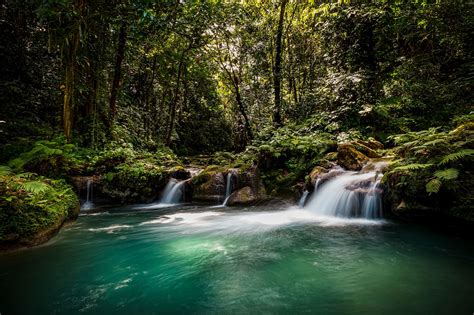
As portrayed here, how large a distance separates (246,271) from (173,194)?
665 centimetres

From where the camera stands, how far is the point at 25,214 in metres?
4.50

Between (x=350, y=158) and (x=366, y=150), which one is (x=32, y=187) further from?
(x=366, y=150)

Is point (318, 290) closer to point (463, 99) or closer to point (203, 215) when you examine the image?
point (203, 215)

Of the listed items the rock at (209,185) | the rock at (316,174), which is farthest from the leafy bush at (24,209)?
the rock at (316,174)

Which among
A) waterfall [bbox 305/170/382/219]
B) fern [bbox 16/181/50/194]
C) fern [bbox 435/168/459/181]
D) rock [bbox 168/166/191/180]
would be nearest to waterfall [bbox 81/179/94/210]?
rock [bbox 168/166/191/180]

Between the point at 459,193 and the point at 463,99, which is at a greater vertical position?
the point at 463,99

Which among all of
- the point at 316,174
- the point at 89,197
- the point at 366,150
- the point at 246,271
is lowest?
the point at 246,271

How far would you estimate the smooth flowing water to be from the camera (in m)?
2.84

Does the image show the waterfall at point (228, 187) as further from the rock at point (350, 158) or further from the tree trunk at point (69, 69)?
the tree trunk at point (69, 69)

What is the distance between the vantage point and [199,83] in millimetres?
21109

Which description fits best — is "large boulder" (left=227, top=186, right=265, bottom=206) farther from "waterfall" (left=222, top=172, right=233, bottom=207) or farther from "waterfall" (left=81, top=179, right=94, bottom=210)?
"waterfall" (left=81, top=179, right=94, bottom=210)

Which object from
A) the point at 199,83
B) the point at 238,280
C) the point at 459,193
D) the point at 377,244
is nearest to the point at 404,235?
the point at 377,244

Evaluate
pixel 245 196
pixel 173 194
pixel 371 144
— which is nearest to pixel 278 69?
pixel 371 144

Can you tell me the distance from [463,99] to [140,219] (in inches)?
402
